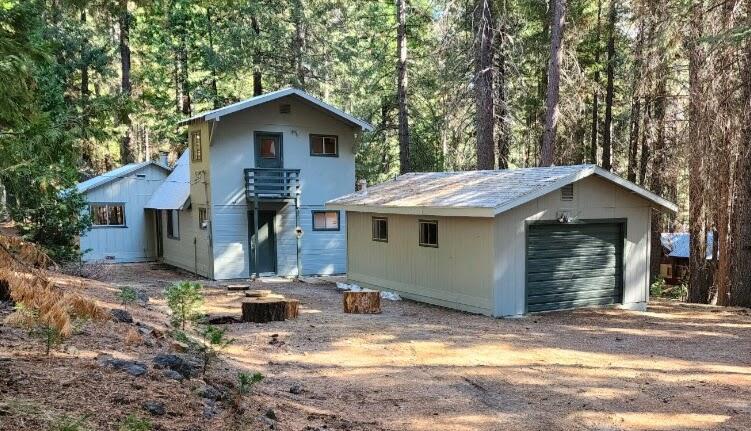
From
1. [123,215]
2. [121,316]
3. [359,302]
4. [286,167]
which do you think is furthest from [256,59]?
[121,316]

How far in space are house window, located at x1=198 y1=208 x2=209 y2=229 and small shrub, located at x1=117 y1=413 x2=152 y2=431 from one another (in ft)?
52.6

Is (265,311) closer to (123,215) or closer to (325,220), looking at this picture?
(325,220)

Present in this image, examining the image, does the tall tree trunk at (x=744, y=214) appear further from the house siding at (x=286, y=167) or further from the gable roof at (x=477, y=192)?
the house siding at (x=286, y=167)

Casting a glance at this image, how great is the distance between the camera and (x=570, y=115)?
20.1 m

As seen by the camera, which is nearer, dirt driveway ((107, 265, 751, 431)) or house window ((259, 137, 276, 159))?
dirt driveway ((107, 265, 751, 431))

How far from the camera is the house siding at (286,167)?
63.2 feet

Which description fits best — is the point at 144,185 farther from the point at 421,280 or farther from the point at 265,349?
the point at 265,349

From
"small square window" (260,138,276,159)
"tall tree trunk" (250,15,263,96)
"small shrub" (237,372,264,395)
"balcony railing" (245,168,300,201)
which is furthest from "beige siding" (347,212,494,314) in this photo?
"tall tree trunk" (250,15,263,96)

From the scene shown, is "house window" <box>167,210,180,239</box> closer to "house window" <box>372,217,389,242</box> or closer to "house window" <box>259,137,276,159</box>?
"house window" <box>259,137,276,159</box>

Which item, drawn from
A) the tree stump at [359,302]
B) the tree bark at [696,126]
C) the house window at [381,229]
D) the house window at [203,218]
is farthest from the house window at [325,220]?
the tree bark at [696,126]

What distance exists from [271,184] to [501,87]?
8.44 meters

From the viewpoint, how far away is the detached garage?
12.6 m

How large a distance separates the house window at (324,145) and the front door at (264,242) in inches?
102

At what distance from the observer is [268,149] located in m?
19.9
